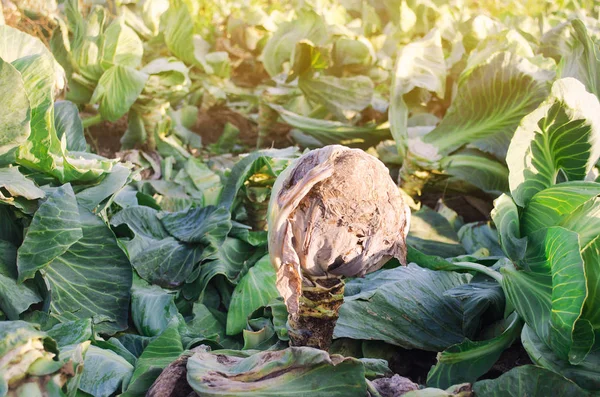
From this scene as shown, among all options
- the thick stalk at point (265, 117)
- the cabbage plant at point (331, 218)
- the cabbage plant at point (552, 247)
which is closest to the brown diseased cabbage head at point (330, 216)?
the cabbage plant at point (331, 218)

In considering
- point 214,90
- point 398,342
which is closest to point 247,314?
point 398,342

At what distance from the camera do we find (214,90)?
2.79 m

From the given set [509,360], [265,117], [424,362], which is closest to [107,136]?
[265,117]

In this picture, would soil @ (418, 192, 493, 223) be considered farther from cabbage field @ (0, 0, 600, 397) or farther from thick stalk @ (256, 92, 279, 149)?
thick stalk @ (256, 92, 279, 149)

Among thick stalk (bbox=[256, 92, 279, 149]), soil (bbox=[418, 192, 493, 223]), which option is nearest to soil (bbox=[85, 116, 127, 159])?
thick stalk (bbox=[256, 92, 279, 149])

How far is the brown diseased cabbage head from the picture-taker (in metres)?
0.83

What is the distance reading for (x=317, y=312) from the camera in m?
0.94

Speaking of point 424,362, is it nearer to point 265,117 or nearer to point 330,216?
point 330,216

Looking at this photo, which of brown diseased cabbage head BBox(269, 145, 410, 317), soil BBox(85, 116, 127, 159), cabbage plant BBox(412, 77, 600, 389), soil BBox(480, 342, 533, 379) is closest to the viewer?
brown diseased cabbage head BBox(269, 145, 410, 317)

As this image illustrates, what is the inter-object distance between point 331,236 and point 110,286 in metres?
0.62

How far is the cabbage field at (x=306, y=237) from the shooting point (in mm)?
845

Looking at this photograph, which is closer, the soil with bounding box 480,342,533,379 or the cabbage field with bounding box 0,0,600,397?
the cabbage field with bounding box 0,0,600,397

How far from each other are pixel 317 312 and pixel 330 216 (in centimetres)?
18

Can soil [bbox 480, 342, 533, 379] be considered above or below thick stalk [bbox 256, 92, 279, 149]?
above
